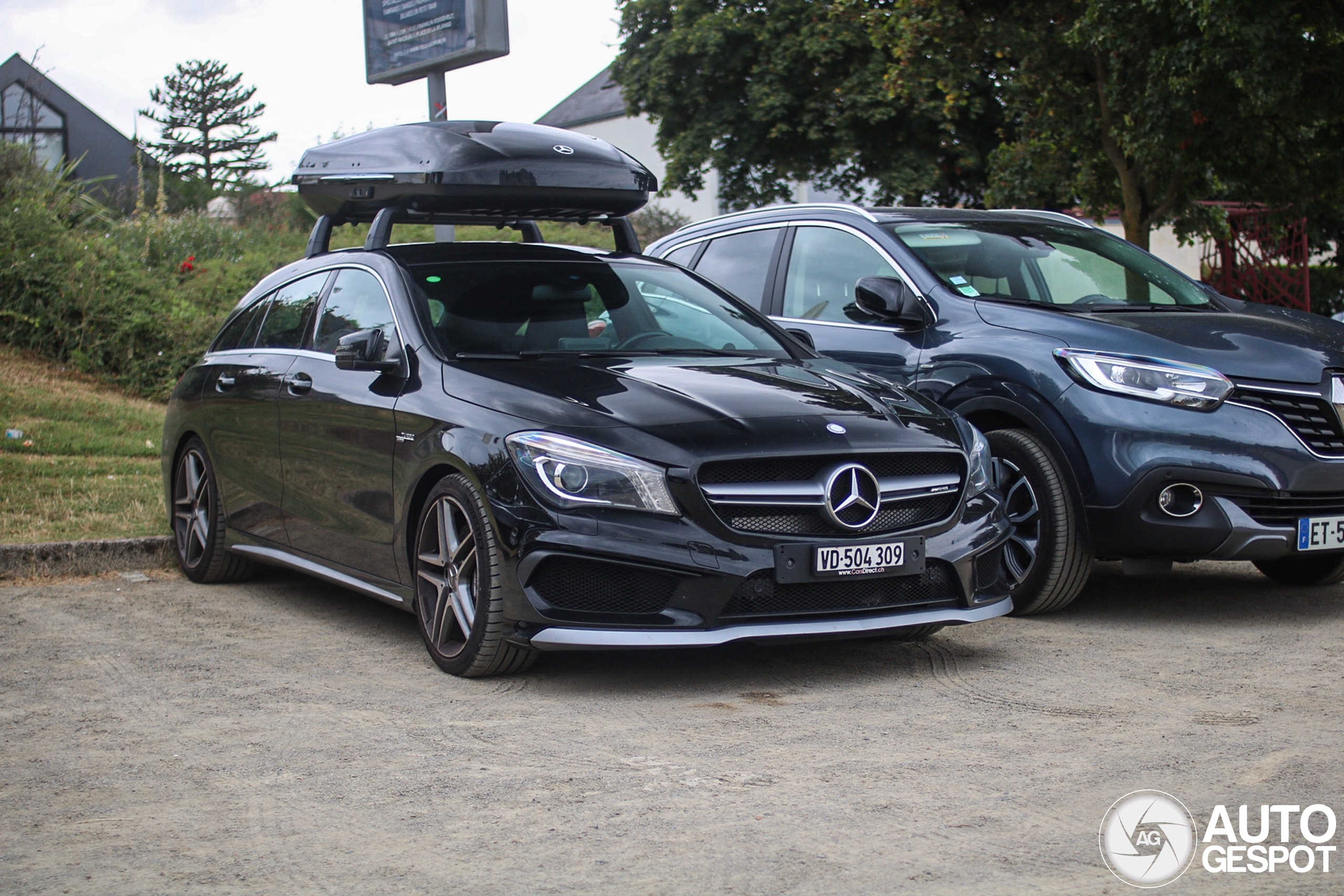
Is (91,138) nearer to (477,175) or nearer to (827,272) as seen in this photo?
(477,175)

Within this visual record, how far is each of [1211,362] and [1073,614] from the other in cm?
126

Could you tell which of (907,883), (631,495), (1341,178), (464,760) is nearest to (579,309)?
(631,495)

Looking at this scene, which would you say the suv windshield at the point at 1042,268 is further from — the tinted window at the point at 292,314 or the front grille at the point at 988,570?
the tinted window at the point at 292,314

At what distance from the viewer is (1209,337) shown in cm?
626

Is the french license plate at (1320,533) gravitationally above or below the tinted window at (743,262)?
below

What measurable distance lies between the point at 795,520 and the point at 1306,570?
10.8 feet

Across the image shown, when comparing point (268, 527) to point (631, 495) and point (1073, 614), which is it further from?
point (1073, 614)

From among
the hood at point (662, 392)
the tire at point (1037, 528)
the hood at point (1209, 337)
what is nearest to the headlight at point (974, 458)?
the hood at point (662, 392)

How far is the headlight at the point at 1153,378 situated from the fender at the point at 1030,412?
0.22 meters

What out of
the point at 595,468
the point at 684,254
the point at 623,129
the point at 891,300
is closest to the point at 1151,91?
the point at 684,254

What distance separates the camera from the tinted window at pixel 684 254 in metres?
8.70

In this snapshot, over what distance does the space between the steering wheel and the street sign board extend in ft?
16.7

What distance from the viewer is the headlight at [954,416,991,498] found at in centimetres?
544

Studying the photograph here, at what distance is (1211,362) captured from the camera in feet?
19.8
